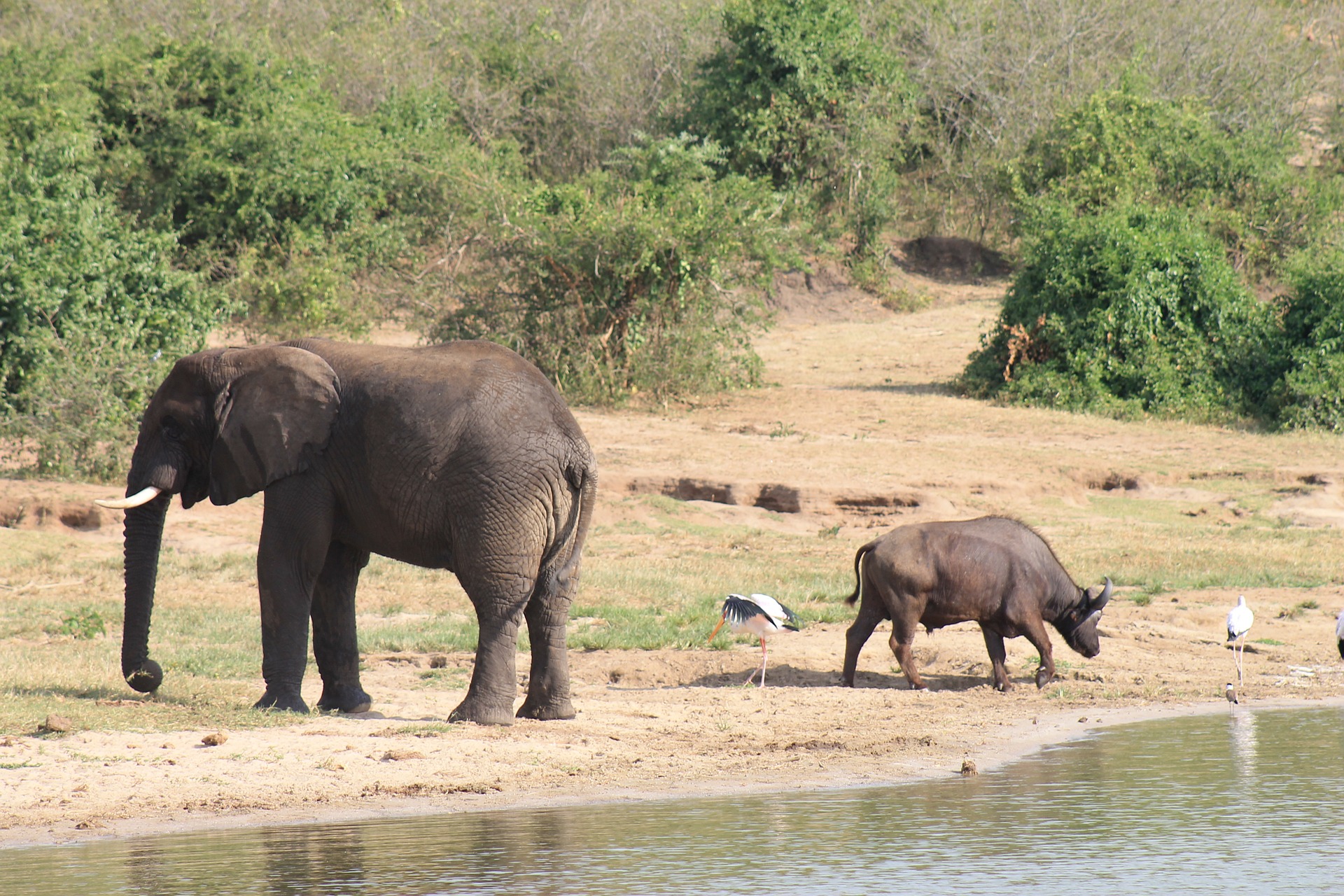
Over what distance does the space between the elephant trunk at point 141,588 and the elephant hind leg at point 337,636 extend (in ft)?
2.61

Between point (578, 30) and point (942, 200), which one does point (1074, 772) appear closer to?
point (942, 200)

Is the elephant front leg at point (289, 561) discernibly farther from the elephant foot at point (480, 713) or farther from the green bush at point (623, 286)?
the green bush at point (623, 286)

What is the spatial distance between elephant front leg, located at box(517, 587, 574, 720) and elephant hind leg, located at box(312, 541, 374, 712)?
0.87 meters

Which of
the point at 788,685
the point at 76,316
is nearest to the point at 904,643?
the point at 788,685

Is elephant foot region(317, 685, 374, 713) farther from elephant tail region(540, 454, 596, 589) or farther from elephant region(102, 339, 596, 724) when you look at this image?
elephant tail region(540, 454, 596, 589)

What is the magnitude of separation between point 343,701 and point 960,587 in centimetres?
357

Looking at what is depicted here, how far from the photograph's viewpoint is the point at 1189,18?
33.6m

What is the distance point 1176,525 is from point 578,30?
2268cm

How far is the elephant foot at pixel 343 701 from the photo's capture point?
7.77 m

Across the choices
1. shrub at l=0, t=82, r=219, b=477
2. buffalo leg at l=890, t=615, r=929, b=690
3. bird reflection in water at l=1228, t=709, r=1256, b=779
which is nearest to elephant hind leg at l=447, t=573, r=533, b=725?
buffalo leg at l=890, t=615, r=929, b=690

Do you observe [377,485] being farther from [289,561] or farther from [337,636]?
[337,636]

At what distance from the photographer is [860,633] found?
9141 mm

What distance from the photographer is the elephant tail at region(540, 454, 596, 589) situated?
7.39m

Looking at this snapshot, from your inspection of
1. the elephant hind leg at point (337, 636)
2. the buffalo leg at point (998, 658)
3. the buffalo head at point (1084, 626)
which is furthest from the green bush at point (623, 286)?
the elephant hind leg at point (337, 636)
